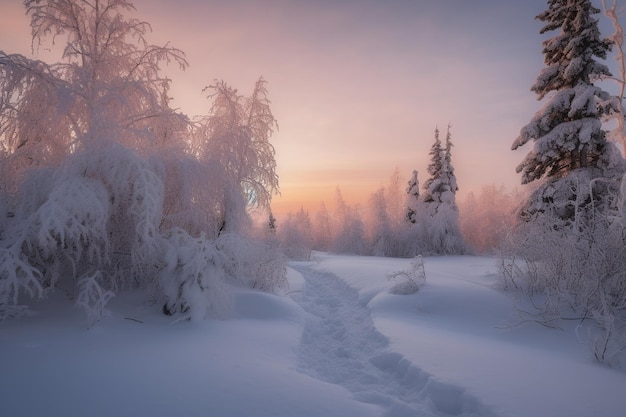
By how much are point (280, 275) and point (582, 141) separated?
11.4 metres

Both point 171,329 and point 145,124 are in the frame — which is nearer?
point 171,329

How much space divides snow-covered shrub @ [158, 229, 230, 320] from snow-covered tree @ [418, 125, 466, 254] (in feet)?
74.0

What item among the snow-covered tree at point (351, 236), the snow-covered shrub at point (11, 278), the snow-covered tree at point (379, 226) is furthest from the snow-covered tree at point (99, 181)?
the snow-covered tree at point (351, 236)

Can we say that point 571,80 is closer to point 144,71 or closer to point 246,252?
point 246,252

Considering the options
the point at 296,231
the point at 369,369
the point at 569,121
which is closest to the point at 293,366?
the point at 369,369

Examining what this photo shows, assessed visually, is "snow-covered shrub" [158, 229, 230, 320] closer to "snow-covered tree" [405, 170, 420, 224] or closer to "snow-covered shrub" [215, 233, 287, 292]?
"snow-covered shrub" [215, 233, 287, 292]

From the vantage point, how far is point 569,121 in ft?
38.3

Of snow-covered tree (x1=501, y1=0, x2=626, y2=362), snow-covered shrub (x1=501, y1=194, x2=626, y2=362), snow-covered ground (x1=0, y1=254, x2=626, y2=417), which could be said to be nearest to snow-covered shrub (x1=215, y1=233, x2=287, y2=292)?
snow-covered ground (x1=0, y1=254, x2=626, y2=417)

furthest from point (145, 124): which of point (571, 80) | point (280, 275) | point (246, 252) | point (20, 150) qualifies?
point (571, 80)

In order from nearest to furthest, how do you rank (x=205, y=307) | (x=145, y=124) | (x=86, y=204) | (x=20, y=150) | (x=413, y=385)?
(x=413, y=385) < (x=86, y=204) < (x=205, y=307) < (x=20, y=150) < (x=145, y=124)

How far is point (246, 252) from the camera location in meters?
7.28

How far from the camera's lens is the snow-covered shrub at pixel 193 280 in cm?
584

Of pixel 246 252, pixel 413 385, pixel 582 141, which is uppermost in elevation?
pixel 582 141

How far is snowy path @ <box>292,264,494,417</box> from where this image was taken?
145 inches
